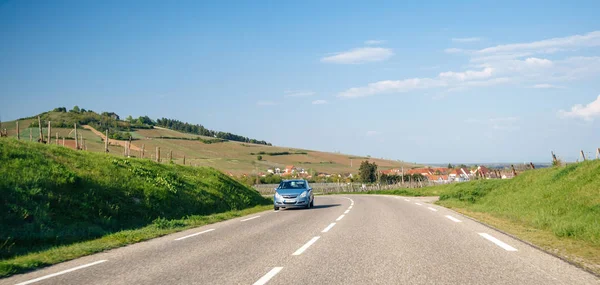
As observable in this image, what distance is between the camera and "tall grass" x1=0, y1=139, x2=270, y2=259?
39.9 feet

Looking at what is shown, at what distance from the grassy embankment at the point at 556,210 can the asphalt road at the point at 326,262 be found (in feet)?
2.74

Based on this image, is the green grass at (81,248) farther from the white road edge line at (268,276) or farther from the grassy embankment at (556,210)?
the grassy embankment at (556,210)

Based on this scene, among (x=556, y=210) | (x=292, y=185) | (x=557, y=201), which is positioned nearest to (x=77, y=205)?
(x=292, y=185)

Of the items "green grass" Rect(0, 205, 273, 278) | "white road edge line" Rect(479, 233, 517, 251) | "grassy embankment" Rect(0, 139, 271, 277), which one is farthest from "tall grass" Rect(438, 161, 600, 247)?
"grassy embankment" Rect(0, 139, 271, 277)

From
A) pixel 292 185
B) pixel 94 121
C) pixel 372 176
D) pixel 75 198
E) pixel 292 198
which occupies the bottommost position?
pixel 372 176

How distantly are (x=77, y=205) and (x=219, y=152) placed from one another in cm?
9347

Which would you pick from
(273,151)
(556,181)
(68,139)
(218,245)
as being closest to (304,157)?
(273,151)

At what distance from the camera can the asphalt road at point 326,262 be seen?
6.66 metres

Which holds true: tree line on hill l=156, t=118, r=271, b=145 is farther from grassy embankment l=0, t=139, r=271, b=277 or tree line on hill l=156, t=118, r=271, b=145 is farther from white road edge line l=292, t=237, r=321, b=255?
white road edge line l=292, t=237, r=321, b=255

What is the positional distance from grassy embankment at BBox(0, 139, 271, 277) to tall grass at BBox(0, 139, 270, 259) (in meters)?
0.02

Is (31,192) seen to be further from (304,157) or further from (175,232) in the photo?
(304,157)

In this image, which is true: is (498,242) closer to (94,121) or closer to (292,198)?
(292,198)

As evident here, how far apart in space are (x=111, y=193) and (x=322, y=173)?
96350mm

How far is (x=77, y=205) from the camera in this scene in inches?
596
